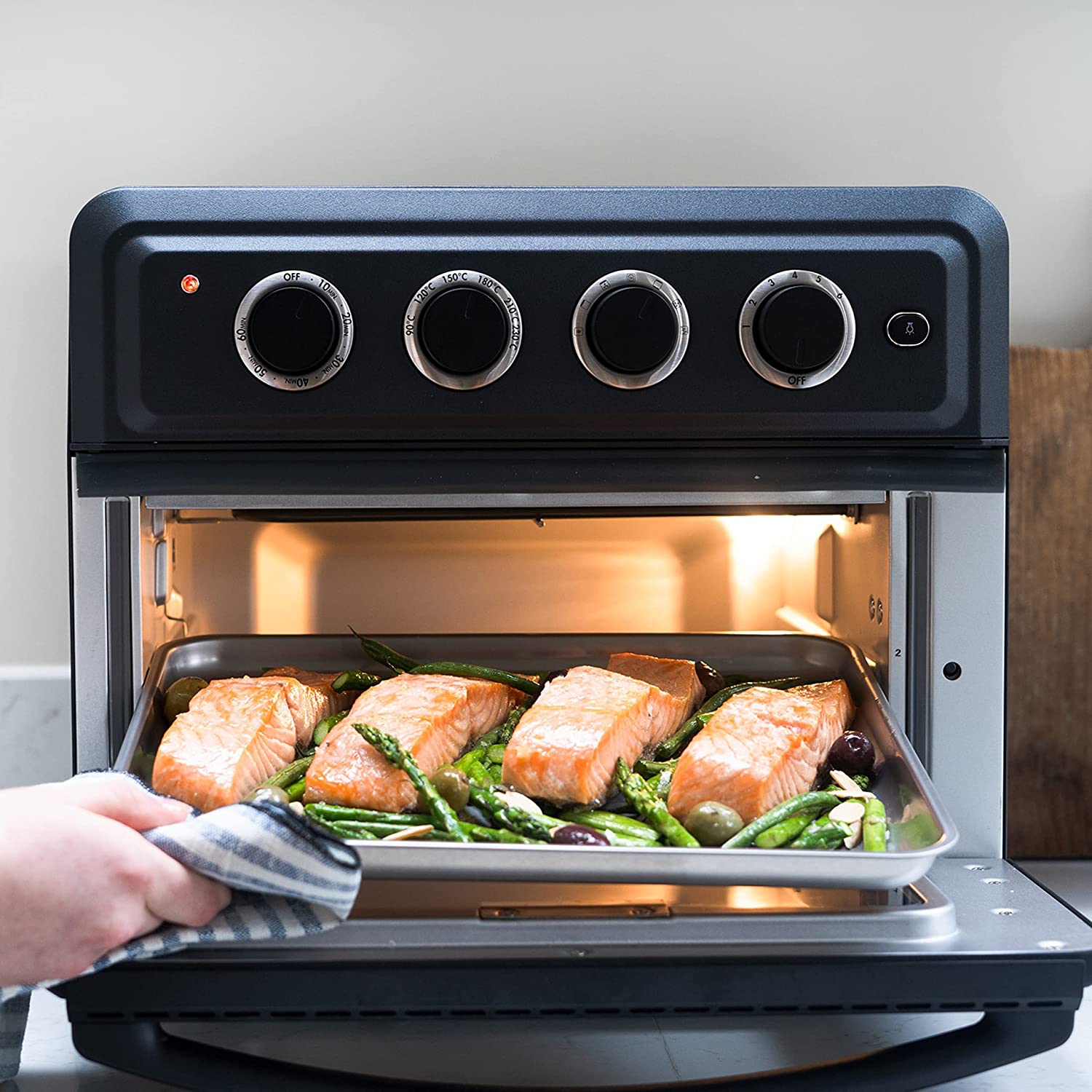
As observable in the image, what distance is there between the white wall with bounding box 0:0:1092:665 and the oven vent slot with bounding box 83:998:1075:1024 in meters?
0.84

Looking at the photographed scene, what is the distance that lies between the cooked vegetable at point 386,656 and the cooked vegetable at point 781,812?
408 millimetres

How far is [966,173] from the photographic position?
1452 mm

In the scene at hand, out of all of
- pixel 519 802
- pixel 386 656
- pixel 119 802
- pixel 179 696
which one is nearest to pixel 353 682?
pixel 386 656

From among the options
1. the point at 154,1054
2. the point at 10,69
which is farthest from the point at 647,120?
the point at 154,1054

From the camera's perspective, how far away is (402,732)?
37.6 inches

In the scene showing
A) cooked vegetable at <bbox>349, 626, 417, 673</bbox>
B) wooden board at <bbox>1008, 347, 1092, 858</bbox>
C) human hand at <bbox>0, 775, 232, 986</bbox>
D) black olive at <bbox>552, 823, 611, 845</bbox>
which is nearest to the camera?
human hand at <bbox>0, 775, 232, 986</bbox>

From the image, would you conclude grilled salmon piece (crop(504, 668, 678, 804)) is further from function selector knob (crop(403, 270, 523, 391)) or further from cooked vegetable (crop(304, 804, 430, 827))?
function selector knob (crop(403, 270, 523, 391))

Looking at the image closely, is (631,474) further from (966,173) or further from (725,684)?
(966,173)

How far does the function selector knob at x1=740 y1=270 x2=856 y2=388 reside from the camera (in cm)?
94

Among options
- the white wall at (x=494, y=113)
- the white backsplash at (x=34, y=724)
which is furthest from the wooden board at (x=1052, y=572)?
the white backsplash at (x=34, y=724)

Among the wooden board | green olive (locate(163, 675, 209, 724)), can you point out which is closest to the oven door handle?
green olive (locate(163, 675, 209, 724))

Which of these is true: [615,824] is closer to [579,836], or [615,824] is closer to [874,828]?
[579,836]

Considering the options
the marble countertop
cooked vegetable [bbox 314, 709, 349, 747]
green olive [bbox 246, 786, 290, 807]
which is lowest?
the marble countertop

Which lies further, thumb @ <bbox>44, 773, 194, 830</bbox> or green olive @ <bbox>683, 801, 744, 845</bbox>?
green olive @ <bbox>683, 801, 744, 845</bbox>
